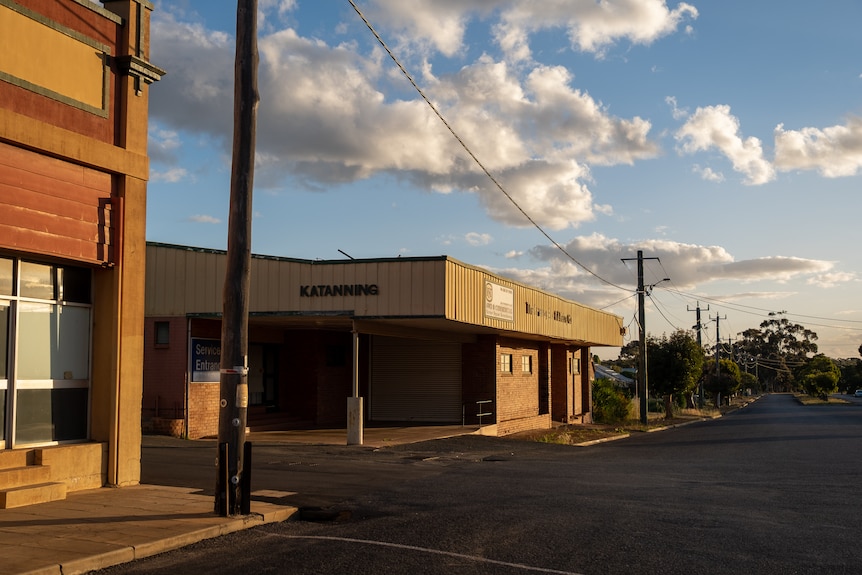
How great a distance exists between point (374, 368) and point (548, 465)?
510 inches

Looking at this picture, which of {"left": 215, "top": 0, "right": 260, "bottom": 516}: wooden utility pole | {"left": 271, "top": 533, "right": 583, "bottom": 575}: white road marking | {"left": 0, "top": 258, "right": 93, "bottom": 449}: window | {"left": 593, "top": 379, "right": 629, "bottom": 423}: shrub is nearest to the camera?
{"left": 271, "top": 533, "right": 583, "bottom": 575}: white road marking

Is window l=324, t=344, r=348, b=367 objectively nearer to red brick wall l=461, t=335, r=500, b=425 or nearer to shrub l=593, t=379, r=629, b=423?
red brick wall l=461, t=335, r=500, b=425

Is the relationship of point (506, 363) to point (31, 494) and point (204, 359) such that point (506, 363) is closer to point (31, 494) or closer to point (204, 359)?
point (204, 359)

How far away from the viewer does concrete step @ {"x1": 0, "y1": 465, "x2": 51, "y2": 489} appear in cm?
1012

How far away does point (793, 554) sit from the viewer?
861 centimetres

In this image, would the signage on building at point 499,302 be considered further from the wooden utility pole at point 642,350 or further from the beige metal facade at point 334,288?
the wooden utility pole at point 642,350

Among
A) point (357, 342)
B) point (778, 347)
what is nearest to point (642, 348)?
point (357, 342)

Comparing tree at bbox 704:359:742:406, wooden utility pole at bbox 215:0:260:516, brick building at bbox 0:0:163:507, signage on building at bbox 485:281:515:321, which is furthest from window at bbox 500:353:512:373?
tree at bbox 704:359:742:406

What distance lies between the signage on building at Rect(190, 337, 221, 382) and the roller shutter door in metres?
7.40

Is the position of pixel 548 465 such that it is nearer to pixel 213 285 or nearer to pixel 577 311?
pixel 213 285

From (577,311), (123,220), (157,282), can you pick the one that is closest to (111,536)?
(123,220)

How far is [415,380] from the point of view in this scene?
96.2 feet

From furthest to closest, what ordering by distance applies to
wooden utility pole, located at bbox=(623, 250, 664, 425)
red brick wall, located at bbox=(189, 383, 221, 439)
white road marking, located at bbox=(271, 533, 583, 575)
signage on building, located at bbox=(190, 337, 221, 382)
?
wooden utility pole, located at bbox=(623, 250, 664, 425) → signage on building, located at bbox=(190, 337, 221, 382) → red brick wall, located at bbox=(189, 383, 221, 439) → white road marking, located at bbox=(271, 533, 583, 575)

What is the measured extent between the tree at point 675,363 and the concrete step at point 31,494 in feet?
139
